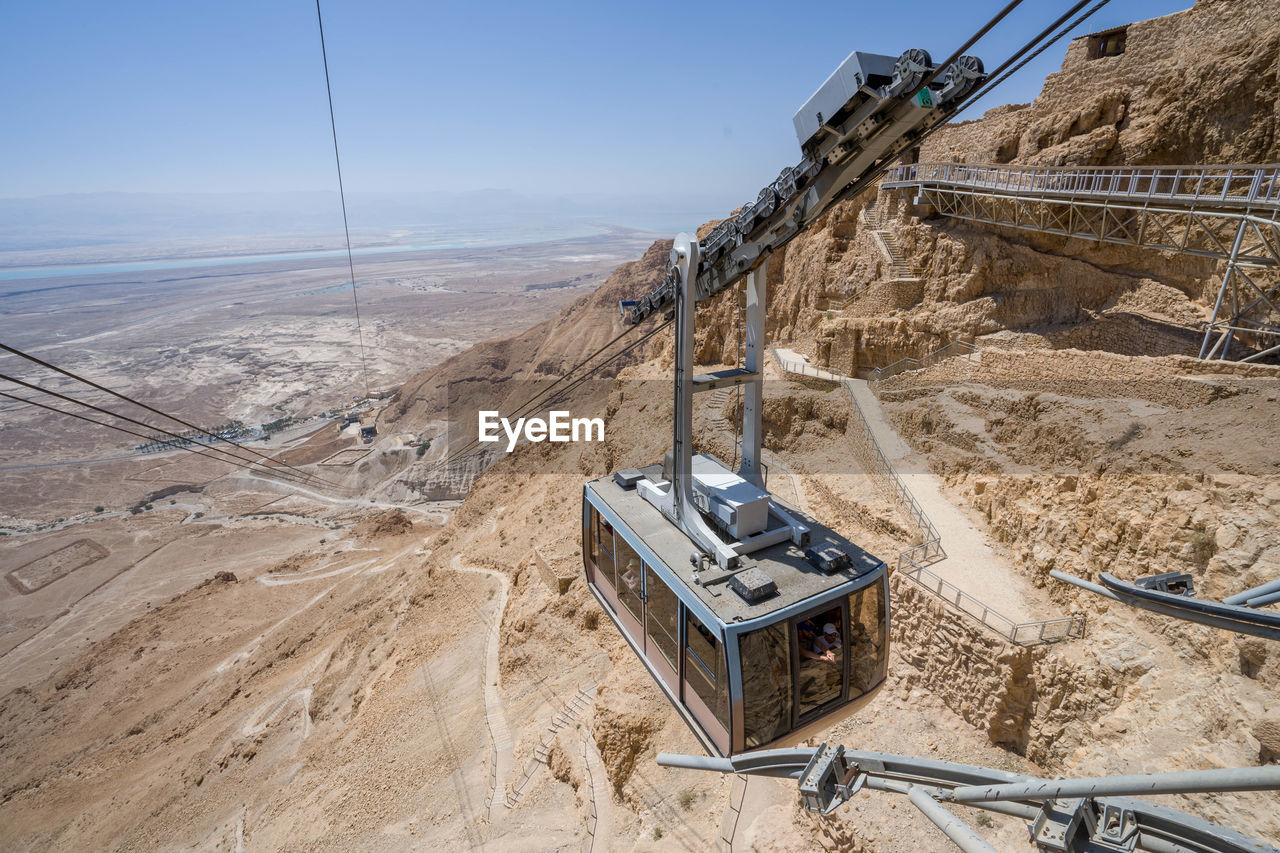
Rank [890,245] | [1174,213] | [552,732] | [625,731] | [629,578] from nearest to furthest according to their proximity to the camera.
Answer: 1. [629,578]
2. [625,731]
3. [552,732]
4. [1174,213]
5. [890,245]

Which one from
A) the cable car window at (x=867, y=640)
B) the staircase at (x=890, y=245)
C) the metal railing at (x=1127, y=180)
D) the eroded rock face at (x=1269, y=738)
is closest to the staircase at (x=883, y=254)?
the staircase at (x=890, y=245)

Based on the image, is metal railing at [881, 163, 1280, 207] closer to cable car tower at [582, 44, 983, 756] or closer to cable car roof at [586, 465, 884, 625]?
cable car tower at [582, 44, 983, 756]

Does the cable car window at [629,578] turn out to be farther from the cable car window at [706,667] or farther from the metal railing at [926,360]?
the metal railing at [926,360]

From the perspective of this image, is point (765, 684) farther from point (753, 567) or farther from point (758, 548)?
point (758, 548)

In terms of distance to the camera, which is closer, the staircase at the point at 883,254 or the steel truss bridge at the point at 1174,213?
the steel truss bridge at the point at 1174,213

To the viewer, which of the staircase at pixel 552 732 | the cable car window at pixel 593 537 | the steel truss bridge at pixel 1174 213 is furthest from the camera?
the steel truss bridge at pixel 1174 213

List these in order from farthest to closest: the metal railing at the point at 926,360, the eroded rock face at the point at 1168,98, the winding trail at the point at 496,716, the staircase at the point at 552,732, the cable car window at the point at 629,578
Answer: the metal railing at the point at 926,360
the eroded rock face at the point at 1168,98
the winding trail at the point at 496,716
the staircase at the point at 552,732
the cable car window at the point at 629,578

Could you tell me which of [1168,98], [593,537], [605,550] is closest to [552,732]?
[593,537]
